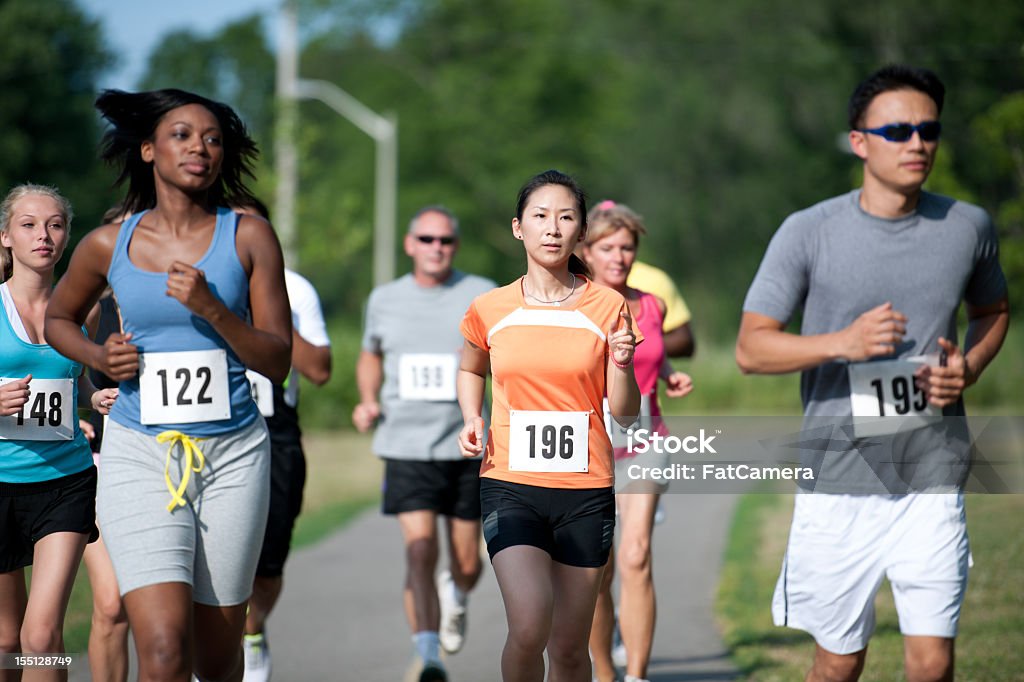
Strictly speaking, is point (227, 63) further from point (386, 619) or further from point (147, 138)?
point (147, 138)

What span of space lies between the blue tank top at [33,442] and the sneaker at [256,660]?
1833mm

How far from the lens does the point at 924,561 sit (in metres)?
4.78

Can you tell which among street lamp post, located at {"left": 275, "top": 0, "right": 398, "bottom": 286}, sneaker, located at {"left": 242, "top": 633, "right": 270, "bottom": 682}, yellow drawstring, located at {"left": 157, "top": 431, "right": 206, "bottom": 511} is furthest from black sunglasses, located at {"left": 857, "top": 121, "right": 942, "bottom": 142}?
street lamp post, located at {"left": 275, "top": 0, "right": 398, "bottom": 286}

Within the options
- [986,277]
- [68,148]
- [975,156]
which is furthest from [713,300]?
[986,277]

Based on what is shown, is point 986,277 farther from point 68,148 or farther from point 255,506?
point 68,148

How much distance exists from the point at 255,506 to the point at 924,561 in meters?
2.24

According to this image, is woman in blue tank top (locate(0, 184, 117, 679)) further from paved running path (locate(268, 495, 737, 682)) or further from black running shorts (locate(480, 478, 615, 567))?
paved running path (locate(268, 495, 737, 682))

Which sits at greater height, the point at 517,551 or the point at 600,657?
the point at 517,551

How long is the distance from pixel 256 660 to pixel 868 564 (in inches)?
126

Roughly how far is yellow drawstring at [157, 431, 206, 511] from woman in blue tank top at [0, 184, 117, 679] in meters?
0.82

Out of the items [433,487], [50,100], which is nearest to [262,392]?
[433,487]

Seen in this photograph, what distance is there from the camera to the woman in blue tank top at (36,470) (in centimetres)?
509

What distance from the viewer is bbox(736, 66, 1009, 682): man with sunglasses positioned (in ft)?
15.7

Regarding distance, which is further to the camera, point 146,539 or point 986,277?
point 986,277
